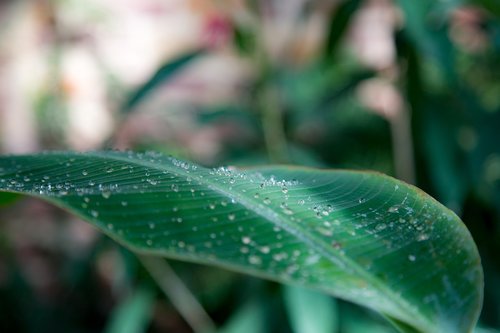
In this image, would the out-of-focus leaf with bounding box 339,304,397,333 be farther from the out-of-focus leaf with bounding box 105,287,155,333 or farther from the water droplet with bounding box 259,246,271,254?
the water droplet with bounding box 259,246,271,254

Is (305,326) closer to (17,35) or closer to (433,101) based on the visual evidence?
(433,101)

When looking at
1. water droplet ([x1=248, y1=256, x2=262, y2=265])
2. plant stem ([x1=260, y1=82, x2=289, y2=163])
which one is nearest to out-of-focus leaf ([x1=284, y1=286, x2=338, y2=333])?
plant stem ([x1=260, y1=82, x2=289, y2=163])

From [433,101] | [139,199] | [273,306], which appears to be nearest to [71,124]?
[273,306]

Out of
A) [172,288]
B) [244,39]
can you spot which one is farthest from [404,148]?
[172,288]

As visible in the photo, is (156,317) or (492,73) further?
(156,317)

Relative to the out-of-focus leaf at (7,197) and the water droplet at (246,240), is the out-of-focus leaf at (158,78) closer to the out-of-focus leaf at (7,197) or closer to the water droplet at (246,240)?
the out-of-focus leaf at (7,197)
